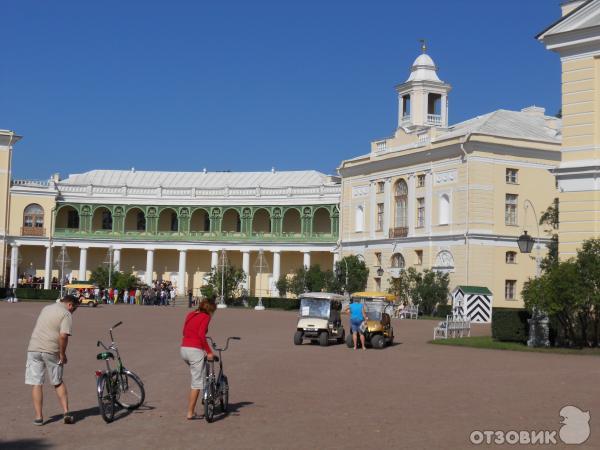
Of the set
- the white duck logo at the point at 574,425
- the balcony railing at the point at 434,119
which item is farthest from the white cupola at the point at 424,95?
the white duck logo at the point at 574,425

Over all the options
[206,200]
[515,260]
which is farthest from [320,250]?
[515,260]

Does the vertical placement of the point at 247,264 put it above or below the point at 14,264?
above

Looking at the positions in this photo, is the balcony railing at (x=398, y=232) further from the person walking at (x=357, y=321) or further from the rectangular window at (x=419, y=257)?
the person walking at (x=357, y=321)

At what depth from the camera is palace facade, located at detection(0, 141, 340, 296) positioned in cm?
7944

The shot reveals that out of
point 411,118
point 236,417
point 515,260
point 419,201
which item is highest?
point 411,118

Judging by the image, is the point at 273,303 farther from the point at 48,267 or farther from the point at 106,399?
the point at 106,399

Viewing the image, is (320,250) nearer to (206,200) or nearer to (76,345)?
(206,200)

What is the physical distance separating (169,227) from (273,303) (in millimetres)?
23648

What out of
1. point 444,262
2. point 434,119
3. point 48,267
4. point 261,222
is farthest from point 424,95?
point 48,267

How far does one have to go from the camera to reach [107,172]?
90562mm

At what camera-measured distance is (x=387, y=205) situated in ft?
210

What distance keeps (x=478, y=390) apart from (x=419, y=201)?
45.4 meters

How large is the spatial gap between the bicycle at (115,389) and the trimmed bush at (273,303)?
1974 inches

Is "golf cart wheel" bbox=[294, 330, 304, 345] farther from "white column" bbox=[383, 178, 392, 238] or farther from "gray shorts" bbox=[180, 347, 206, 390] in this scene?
"white column" bbox=[383, 178, 392, 238]
